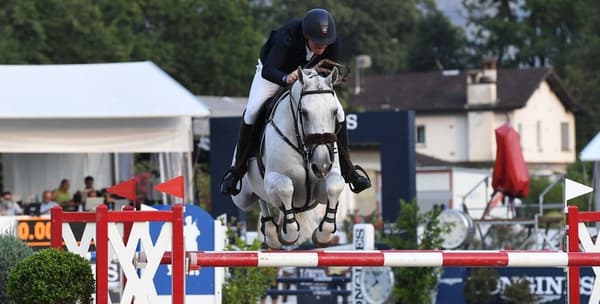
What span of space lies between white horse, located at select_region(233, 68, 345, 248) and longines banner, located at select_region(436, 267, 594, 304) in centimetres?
509

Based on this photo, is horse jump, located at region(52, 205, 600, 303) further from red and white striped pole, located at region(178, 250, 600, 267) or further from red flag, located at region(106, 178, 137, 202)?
red flag, located at region(106, 178, 137, 202)

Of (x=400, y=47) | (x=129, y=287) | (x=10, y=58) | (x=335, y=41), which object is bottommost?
(x=129, y=287)

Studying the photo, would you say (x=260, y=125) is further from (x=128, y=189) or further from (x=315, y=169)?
(x=315, y=169)

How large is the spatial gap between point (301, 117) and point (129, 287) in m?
1.47

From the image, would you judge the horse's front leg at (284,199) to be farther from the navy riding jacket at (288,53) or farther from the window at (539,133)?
the window at (539,133)

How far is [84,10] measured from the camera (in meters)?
32.8

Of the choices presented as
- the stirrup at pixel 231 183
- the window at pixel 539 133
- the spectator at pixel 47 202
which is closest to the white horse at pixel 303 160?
the stirrup at pixel 231 183

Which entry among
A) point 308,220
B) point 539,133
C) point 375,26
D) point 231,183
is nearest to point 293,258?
point 308,220

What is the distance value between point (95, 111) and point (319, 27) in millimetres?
8700

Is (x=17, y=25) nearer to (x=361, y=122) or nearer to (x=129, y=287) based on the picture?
(x=361, y=122)

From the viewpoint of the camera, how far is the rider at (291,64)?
297 inches

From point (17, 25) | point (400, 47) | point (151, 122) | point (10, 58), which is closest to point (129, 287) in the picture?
point (151, 122)

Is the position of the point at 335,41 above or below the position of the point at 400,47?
below

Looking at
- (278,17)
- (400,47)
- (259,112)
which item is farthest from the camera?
(400,47)
